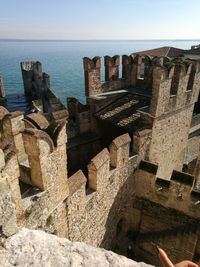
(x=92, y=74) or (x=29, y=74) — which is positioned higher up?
(x=92, y=74)

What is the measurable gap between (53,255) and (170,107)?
26.7ft

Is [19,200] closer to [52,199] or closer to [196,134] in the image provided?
[52,199]

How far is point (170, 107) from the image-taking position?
953 centimetres

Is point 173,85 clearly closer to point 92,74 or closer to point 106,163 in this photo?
point 92,74

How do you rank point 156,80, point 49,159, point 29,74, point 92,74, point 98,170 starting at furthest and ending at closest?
point 29,74, point 92,74, point 156,80, point 98,170, point 49,159

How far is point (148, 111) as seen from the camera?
9273 mm

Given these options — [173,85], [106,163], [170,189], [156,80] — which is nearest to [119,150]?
[106,163]

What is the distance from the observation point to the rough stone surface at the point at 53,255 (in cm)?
228

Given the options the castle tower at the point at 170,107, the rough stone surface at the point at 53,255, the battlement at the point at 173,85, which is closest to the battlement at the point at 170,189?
the castle tower at the point at 170,107

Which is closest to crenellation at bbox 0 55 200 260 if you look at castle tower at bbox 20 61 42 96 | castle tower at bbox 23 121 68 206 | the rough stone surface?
castle tower at bbox 23 121 68 206

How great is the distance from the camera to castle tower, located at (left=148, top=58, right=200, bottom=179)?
874 cm

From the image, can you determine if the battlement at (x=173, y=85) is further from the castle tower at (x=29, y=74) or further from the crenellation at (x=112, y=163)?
the castle tower at (x=29, y=74)

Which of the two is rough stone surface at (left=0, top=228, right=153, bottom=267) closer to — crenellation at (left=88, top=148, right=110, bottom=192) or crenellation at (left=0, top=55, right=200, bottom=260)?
crenellation at (left=0, top=55, right=200, bottom=260)

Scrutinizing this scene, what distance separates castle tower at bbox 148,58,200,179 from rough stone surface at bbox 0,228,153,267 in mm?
7018
